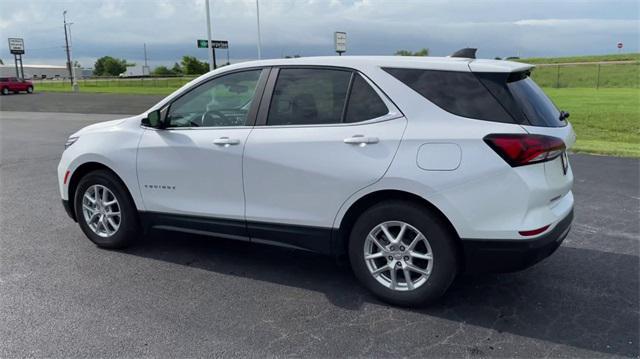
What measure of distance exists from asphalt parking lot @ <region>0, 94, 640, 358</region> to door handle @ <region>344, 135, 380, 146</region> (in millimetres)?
1177

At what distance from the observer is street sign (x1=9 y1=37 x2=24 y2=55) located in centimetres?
6419

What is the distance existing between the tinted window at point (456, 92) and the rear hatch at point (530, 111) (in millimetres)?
46

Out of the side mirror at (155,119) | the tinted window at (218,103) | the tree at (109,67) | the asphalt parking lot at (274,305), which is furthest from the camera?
the tree at (109,67)

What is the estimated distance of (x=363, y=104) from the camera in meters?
3.78

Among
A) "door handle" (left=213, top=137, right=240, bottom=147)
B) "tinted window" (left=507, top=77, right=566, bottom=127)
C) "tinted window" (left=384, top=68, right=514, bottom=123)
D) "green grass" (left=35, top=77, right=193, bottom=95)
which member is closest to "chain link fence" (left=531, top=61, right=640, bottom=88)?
"green grass" (left=35, top=77, right=193, bottom=95)

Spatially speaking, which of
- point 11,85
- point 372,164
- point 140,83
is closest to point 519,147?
point 372,164

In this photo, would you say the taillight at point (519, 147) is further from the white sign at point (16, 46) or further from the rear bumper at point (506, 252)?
the white sign at point (16, 46)

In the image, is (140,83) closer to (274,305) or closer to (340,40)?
(340,40)

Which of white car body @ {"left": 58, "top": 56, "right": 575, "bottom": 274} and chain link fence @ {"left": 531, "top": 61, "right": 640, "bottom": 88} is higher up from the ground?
chain link fence @ {"left": 531, "top": 61, "right": 640, "bottom": 88}

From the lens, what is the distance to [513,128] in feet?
10.9

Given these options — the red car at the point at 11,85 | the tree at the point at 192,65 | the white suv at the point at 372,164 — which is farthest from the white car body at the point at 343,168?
the tree at the point at 192,65

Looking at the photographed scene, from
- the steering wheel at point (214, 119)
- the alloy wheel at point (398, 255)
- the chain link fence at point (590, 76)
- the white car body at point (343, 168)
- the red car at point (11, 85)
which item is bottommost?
the alloy wheel at point (398, 255)

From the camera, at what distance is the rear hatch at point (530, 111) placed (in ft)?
11.2

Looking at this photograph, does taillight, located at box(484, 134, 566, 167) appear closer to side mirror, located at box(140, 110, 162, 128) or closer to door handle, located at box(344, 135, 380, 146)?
door handle, located at box(344, 135, 380, 146)
